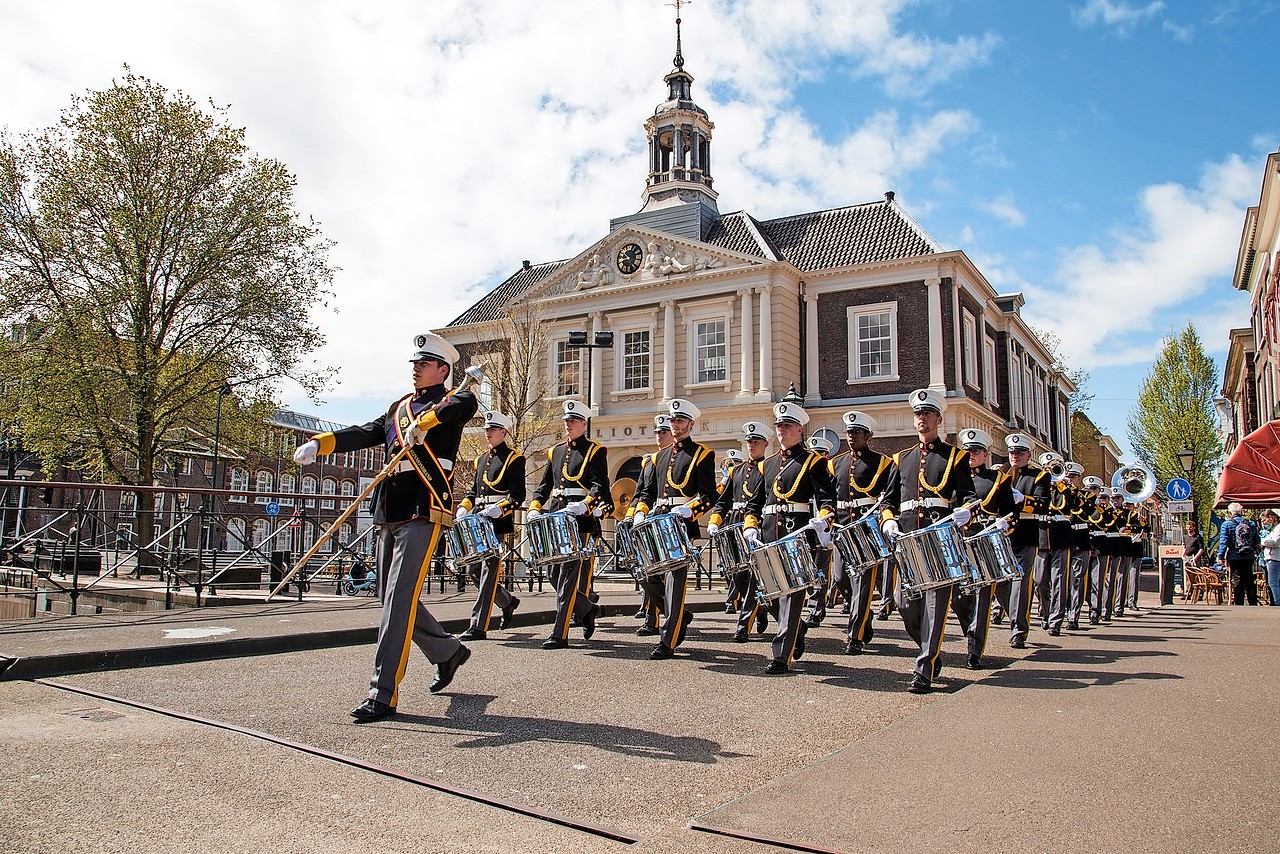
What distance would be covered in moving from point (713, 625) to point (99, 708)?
7.38 meters

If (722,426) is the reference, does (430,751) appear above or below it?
below

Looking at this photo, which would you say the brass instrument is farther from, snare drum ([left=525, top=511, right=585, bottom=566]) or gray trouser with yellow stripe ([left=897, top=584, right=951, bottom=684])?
snare drum ([left=525, top=511, right=585, bottom=566])

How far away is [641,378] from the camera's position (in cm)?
3844

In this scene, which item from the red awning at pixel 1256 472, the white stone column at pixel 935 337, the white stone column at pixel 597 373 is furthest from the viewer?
the white stone column at pixel 597 373

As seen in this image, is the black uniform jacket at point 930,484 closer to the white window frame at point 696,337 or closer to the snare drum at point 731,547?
the snare drum at point 731,547

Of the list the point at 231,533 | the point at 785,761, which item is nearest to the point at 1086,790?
the point at 785,761

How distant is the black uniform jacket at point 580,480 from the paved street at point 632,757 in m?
1.83

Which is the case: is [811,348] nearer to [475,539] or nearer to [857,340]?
[857,340]

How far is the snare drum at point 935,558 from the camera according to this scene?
23.1 feet

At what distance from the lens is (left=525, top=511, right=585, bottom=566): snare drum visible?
8977mm

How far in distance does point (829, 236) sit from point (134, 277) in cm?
2472

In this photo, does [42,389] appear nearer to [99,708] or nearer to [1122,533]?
[99,708]

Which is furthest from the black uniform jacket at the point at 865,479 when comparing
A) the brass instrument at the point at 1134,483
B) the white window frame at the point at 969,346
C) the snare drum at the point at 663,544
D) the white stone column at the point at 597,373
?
the white stone column at the point at 597,373

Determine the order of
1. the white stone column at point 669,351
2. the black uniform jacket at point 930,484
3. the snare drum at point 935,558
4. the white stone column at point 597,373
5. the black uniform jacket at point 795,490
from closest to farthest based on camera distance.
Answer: the snare drum at point 935,558, the black uniform jacket at point 930,484, the black uniform jacket at point 795,490, the white stone column at point 669,351, the white stone column at point 597,373
